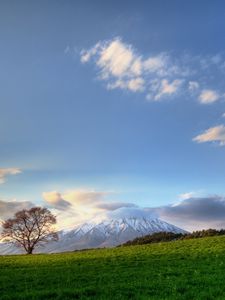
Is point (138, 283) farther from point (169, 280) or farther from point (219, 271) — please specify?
point (219, 271)

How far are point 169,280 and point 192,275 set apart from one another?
275 centimetres

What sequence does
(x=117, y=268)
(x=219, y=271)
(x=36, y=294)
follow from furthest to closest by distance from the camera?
(x=117, y=268)
(x=219, y=271)
(x=36, y=294)

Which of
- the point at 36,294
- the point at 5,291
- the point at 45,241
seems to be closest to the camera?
the point at 36,294

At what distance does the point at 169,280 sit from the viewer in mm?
25141

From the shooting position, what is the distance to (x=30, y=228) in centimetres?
9575

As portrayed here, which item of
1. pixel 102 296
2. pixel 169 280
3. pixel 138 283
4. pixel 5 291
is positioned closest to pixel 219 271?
pixel 169 280

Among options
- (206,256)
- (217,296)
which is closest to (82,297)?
(217,296)

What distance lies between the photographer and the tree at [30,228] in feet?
314

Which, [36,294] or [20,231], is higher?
[20,231]

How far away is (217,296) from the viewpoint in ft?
64.1

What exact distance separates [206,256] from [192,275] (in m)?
14.2

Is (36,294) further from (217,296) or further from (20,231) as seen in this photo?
(20,231)

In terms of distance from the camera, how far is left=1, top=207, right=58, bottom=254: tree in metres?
95.6

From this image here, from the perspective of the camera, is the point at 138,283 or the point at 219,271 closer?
the point at 138,283
